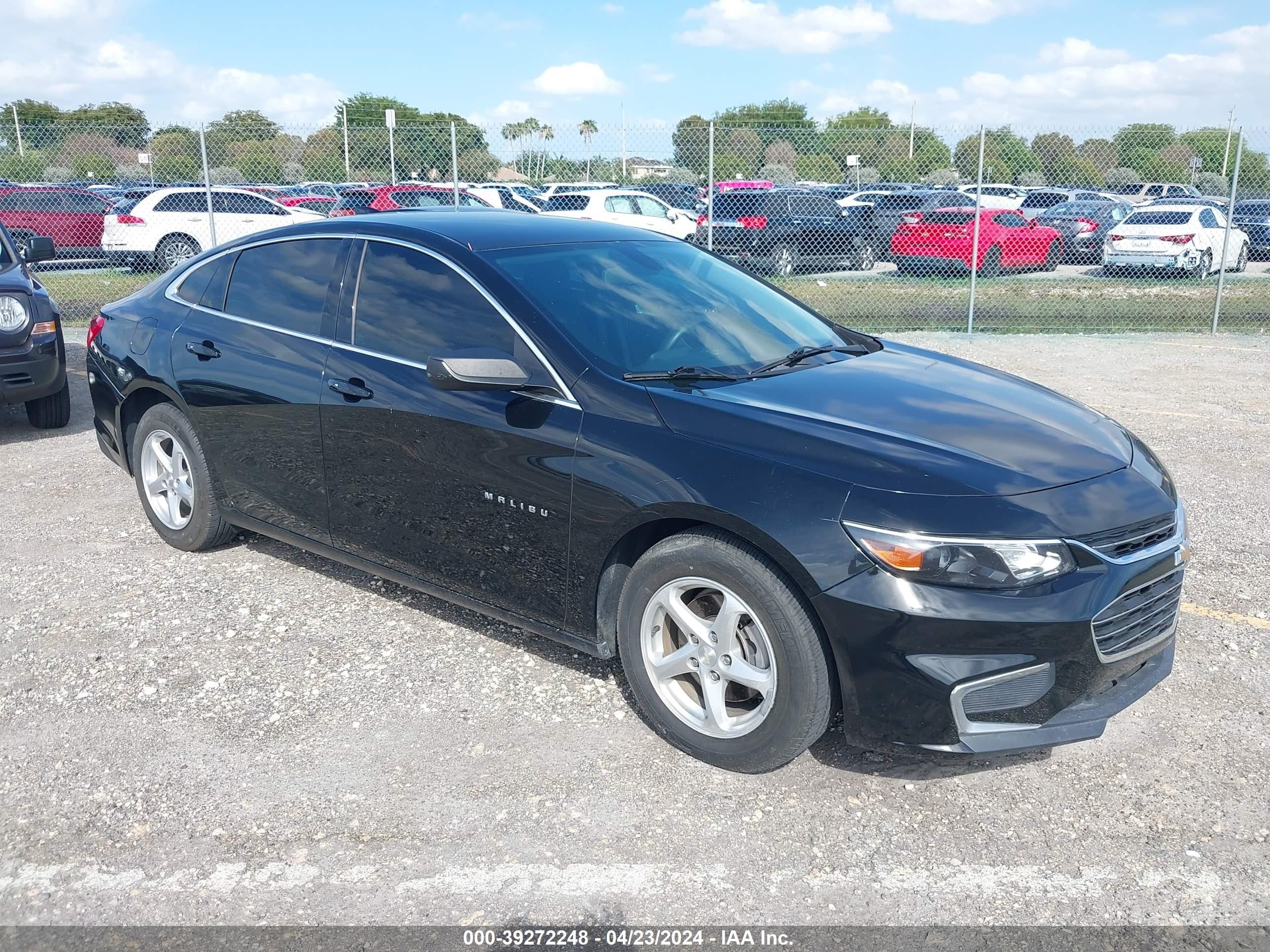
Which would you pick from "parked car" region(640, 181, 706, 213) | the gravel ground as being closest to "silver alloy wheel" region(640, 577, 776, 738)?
the gravel ground

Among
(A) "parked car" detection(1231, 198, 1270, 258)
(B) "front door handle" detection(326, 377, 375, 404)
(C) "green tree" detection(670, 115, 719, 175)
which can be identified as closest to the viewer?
(B) "front door handle" detection(326, 377, 375, 404)

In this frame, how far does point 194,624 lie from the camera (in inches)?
186

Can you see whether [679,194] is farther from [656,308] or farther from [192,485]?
[656,308]

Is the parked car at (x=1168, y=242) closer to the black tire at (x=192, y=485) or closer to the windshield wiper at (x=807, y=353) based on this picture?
the windshield wiper at (x=807, y=353)

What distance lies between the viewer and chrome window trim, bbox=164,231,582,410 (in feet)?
12.5

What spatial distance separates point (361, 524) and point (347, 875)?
1.67 m

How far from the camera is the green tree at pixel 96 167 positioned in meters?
28.7

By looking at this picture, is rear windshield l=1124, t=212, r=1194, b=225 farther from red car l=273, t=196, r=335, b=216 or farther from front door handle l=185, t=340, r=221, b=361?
front door handle l=185, t=340, r=221, b=361

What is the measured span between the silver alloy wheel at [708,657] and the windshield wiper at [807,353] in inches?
35.6

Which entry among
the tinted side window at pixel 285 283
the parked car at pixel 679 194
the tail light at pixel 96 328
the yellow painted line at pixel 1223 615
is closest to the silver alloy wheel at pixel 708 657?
the tinted side window at pixel 285 283

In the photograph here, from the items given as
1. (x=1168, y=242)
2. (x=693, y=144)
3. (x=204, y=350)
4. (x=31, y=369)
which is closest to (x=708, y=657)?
(x=204, y=350)

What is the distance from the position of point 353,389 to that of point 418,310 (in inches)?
15.8

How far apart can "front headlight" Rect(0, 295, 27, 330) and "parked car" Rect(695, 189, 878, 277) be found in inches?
473

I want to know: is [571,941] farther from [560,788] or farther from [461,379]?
[461,379]
